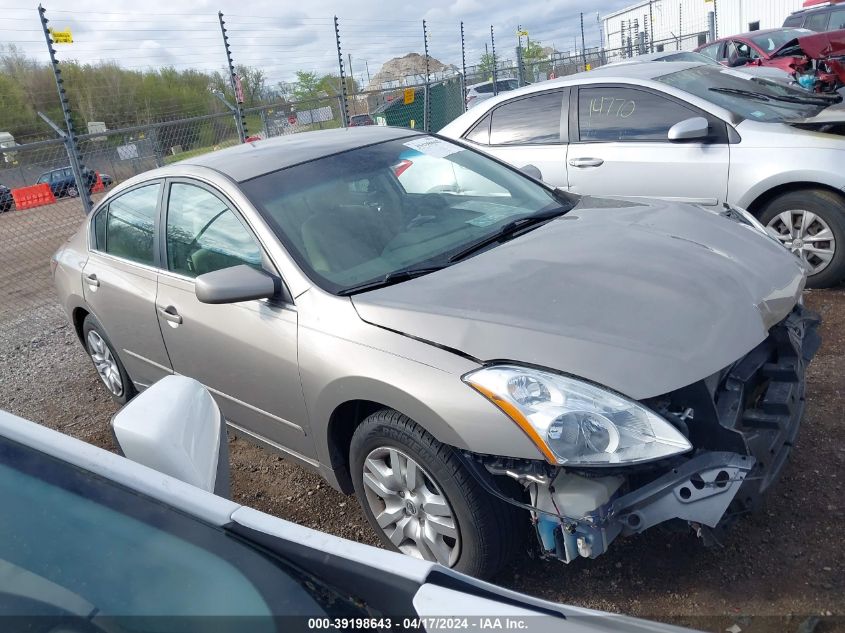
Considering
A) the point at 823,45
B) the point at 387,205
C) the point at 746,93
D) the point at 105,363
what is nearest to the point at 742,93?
the point at 746,93

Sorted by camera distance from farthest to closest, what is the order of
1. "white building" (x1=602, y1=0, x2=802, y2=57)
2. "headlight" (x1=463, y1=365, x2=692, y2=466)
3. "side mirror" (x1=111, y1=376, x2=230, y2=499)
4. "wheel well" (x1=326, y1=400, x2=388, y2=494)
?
Result: "white building" (x1=602, y1=0, x2=802, y2=57) → "wheel well" (x1=326, y1=400, x2=388, y2=494) → "headlight" (x1=463, y1=365, x2=692, y2=466) → "side mirror" (x1=111, y1=376, x2=230, y2=499)

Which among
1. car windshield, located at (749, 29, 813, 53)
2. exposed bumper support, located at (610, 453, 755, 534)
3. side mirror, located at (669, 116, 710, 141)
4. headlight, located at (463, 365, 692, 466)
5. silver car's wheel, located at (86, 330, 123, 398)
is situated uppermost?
car windshield, located at (749, 29, 813, 53)

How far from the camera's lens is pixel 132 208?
4012 mm

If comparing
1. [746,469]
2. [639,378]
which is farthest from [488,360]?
[746,469]

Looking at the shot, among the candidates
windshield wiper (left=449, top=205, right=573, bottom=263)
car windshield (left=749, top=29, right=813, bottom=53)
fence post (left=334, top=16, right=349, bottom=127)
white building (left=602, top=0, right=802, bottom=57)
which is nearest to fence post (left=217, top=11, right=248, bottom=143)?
fence post (left=334, top=16, right=349, bottom=127)

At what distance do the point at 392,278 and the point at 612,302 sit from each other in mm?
842

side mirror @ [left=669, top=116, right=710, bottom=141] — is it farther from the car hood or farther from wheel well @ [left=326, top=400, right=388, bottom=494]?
the car hood

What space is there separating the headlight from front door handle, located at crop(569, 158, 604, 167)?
3.67 meters

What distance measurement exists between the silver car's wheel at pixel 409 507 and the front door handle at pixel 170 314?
1298mm

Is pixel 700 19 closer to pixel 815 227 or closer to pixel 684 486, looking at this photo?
pixel 815 227

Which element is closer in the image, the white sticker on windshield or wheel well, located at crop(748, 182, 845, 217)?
the white sticker on windshield

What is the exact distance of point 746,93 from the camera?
5.47 metres

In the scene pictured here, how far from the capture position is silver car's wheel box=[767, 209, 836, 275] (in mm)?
4648

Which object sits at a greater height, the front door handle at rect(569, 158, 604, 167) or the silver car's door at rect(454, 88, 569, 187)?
the silver car's door at rect(454, 88, 569, 187)
